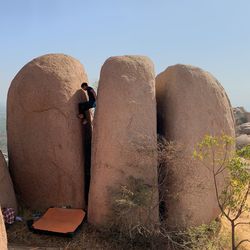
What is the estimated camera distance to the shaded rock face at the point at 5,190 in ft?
21.9

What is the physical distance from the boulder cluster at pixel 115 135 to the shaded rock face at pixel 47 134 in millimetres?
22

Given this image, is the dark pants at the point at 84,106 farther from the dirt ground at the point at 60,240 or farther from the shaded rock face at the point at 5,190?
the dirt ground at the point at 60,240

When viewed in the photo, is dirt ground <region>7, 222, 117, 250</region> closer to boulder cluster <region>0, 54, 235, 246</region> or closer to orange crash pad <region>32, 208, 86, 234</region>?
orange crash pad <region>32, 208, 86, 234</region>

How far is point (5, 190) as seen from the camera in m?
6.75

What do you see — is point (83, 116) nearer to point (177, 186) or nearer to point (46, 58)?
point (46, 58)

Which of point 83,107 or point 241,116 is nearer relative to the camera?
point 83,107

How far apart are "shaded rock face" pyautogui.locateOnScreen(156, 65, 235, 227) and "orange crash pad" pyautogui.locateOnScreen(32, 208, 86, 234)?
1.76 metres

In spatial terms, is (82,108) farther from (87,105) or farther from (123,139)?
(123,139)

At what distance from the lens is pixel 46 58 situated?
7.46m

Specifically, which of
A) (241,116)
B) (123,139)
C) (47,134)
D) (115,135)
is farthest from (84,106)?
(241,116)

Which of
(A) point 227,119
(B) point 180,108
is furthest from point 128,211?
(A) point 227,119

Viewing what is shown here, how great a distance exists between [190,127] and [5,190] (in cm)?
394

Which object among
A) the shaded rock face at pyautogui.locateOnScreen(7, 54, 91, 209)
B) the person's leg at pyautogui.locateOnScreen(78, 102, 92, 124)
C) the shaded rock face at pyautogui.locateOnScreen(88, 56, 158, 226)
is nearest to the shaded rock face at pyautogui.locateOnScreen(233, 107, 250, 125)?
the person's leg at pyautogui.locateOnScreen(78, 102, 92, 124)

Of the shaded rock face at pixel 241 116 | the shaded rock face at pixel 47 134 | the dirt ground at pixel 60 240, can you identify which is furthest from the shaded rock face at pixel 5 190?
the shaded rock face at pixel 241 116
